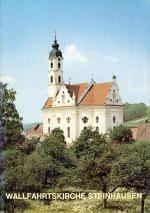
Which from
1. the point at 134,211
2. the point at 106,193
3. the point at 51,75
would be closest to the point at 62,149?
the point at 106,193

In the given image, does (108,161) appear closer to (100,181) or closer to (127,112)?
(100,181)

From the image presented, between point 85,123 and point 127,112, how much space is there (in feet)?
78.1

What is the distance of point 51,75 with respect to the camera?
1245 inches

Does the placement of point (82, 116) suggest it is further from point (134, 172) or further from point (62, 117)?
point (134, 172)

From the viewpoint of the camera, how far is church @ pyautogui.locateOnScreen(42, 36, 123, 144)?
28.9 m

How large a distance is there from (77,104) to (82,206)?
59.9 ft

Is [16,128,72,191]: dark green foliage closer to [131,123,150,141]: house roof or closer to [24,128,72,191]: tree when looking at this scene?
[24,128,72,191]: tree

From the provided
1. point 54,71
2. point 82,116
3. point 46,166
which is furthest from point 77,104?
point 46,166

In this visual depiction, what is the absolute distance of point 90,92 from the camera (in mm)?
29797

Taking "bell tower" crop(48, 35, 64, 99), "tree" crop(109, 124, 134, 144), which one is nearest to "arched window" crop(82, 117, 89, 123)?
"bell tower" crop(48, 35, 64, 99)

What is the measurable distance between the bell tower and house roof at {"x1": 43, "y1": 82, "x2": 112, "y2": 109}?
3.26 feet

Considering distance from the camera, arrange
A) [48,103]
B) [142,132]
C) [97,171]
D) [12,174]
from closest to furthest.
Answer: [12,174] → [97,171] → [142,132] → [48,103]

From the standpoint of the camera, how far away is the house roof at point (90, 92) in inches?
1145

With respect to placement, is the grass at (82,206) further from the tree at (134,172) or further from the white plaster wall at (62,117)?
the white plaster wall at (62,117)
